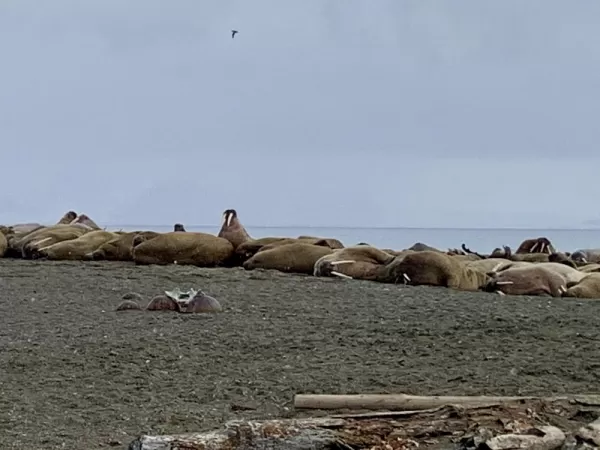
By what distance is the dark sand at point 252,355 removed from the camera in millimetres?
4945

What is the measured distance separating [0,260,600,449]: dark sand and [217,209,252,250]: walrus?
528 cm

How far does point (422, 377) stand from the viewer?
18.4 feet

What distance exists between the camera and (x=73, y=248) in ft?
49.1

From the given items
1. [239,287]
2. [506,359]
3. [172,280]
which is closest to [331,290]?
[239,287]

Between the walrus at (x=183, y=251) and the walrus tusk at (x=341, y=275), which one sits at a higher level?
the walrus at (x=183, y=251)

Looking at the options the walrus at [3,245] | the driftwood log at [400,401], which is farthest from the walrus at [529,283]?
the walrus at [3,245]

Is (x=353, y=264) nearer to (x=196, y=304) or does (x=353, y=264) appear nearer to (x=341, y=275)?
(x=341, y=275)

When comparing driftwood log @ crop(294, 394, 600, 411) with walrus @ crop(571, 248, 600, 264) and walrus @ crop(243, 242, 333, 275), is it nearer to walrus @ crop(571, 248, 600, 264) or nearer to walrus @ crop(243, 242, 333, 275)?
walrus @ crop(243, 242, 333, 275)

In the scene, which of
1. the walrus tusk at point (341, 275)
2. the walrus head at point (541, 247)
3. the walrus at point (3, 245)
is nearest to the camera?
the walrus tusk at point (341, 275)

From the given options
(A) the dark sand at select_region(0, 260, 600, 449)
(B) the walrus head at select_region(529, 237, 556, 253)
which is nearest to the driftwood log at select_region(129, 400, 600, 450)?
(A) the dark sand at select_region(0, 260, 600, 449)

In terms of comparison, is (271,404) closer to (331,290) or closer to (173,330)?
(173,330)

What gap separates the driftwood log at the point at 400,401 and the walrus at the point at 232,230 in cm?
1068

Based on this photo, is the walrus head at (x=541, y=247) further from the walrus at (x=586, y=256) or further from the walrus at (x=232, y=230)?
the walrus at (x=232, y=230)

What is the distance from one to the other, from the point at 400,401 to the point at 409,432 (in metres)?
0.54
